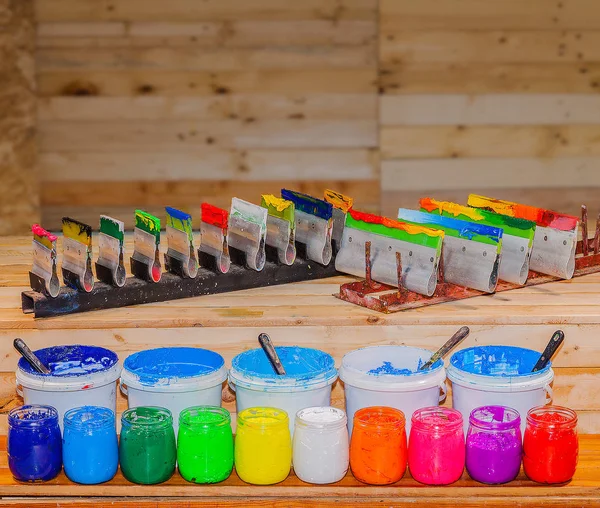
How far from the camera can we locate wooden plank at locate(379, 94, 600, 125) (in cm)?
596

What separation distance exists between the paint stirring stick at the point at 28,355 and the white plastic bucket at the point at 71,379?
2cm

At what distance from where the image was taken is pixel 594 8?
591 centimetres

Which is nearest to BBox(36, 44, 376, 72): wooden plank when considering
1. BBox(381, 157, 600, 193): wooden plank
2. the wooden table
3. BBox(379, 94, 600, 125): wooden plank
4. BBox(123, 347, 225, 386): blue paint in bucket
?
BBox(379, 94, 600, 125): wooden plank

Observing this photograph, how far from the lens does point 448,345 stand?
2.95m

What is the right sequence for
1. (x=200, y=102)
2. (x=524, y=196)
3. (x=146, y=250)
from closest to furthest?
(x=146, y=250), (x=200, y=102), (x=524, y=196)

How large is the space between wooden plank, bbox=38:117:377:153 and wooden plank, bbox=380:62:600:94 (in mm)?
296

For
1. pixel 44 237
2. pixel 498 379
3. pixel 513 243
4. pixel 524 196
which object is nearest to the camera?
pixel 498 379

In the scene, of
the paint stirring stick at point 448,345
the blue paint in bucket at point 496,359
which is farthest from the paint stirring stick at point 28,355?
the blue paint in bucket at point 496,359

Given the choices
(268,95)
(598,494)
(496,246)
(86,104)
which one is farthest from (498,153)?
(598,494)

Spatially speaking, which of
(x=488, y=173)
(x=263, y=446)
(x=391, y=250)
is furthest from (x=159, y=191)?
(x=263, y=446)

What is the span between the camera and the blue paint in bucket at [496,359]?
3.08 m

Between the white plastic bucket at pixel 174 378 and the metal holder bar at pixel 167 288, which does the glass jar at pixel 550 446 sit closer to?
the white plastic bucket at pixel 174 378

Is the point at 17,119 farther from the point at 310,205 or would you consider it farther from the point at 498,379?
the point at 498,379

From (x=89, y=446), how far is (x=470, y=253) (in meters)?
1.28
